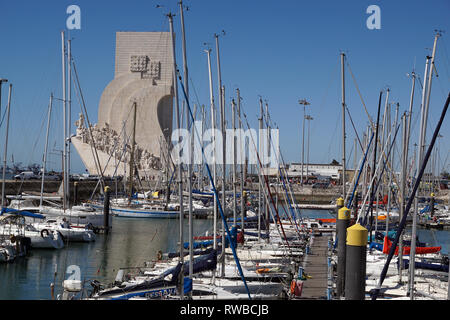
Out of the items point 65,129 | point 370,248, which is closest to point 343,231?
point 370,248

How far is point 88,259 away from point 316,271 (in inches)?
382

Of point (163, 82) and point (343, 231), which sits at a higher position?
point (163, 82)

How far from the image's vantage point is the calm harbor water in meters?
17.8

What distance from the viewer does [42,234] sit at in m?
23.9

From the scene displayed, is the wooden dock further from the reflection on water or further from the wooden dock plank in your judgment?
the reflection on water

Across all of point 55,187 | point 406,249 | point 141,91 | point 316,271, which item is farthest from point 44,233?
point 141,91

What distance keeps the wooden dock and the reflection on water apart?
5.81m

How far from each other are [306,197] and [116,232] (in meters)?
32.3

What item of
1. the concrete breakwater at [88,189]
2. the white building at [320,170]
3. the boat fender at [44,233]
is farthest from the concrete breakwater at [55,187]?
the white building at [320,170]

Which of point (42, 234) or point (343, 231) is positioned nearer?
point (343, 231)

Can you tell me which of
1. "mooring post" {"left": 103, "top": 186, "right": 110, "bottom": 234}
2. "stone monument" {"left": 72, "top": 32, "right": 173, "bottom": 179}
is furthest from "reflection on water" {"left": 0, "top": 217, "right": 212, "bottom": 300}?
"stone monument" {"left": 72, "top": 32, "right": 173, "bottom": 179}

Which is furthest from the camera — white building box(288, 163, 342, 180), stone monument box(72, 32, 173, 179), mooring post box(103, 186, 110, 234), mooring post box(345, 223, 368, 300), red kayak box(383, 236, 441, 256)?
white building box(288, 163, 342, 180)
